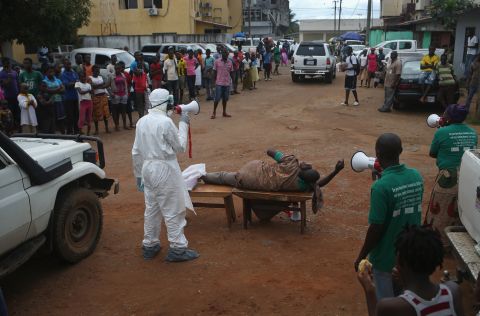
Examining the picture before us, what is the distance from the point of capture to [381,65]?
2097cm

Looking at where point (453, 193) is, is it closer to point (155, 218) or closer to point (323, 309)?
point (323, 309)

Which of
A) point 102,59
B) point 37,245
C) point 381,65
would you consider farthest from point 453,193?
point 381,65

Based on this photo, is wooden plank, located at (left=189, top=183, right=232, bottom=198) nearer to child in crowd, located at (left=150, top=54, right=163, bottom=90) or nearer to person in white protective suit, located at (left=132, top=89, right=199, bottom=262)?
person in white protective suit, located at (left=132, top=89, right=199, bottom=262)

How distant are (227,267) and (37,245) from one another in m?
1.84

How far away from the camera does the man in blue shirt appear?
35.4 ft

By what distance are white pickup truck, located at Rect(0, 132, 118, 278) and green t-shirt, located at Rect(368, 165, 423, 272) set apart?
2913mm

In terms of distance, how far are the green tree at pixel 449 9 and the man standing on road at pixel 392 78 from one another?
5.45m

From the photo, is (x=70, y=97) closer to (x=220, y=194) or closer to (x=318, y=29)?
(x=220, y=194)

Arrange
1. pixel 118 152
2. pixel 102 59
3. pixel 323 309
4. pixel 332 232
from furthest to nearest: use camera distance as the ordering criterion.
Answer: pixel 102 59
pixel 118 152
pixel 332 232
pixel 323 309

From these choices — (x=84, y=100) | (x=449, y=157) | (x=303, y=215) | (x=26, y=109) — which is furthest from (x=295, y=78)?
(x=449, y=157)

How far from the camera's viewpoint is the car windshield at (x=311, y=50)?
21312 mm

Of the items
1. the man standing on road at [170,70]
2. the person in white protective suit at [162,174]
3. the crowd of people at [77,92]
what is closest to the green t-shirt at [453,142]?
the person in white protective suit at [162,174]

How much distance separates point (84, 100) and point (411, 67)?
9101 millimetres

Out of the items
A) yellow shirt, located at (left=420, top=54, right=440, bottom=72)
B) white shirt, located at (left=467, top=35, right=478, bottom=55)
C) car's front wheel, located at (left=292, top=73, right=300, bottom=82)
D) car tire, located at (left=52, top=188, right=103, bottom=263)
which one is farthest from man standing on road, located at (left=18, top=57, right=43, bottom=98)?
white shirt, located at (left=467, top=35, right=478, bottom=55)
